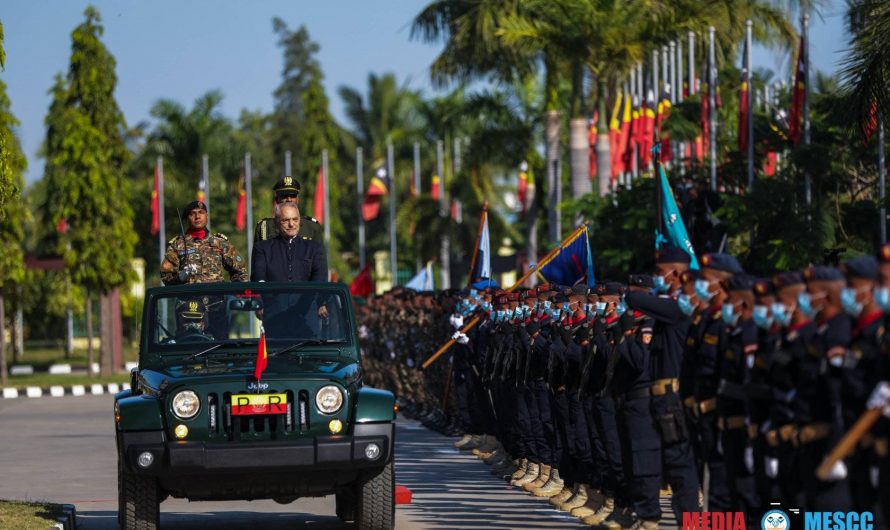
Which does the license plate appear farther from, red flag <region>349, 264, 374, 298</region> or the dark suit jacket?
red flag <region>349, 264, 374, 298</region>

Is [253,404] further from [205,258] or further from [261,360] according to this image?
[205,258]

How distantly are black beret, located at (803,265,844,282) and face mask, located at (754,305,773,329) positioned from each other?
50 cm

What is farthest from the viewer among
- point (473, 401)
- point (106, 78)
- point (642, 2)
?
point (106, 78)

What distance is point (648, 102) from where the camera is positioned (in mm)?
34594

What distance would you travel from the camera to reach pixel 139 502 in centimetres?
1180

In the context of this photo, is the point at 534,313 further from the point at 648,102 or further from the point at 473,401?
the point at 648,102

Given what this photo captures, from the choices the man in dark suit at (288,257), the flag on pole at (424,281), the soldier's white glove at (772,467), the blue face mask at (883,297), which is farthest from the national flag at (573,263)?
the flag on pole at (424,281)

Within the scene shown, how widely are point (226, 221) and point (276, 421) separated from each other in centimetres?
5170

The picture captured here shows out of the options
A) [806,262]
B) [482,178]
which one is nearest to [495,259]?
[482,178]

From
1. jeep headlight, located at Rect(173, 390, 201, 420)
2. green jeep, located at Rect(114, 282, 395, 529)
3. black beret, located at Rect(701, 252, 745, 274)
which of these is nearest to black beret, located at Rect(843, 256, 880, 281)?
black beret, located at Rect(701, 252, 745, 274)

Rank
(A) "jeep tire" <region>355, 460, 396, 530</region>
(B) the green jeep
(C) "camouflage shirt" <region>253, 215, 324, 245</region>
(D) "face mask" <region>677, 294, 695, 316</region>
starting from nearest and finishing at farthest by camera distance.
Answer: (D) "face mask" <region>677, 294, 695, 316</region>, (B) the green jeep, (A) "jeep tire" <region>355, 460, 396, 530</region>, (C) "camouflage shirt" <region>253, 215, 324, 245</region>

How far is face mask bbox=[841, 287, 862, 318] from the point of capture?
822 centimetres

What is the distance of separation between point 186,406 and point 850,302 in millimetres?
4995

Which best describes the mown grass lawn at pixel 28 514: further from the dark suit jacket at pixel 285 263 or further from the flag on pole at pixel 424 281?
the flag on pole at pixel 424 281
